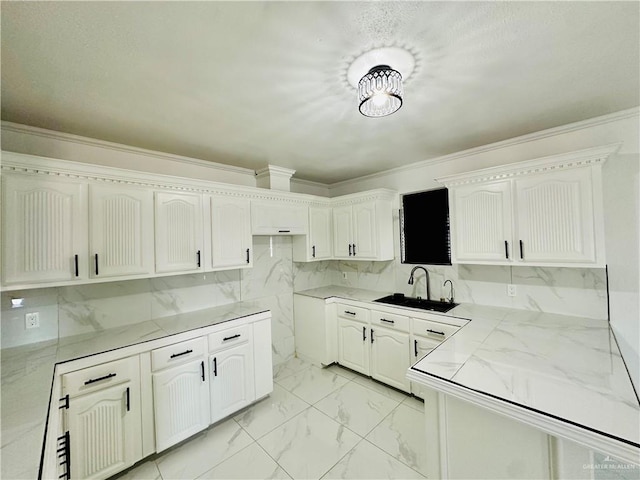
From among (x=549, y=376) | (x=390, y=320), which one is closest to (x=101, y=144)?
(x=390, y=320)

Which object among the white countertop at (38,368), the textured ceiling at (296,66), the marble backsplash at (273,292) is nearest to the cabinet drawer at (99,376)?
the white countertop at (38,368)

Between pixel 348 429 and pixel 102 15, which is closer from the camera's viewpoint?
pixel 102 15

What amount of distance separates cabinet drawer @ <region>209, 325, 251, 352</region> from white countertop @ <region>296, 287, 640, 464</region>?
5.41 ft

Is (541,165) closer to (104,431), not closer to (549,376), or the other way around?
(549,376)

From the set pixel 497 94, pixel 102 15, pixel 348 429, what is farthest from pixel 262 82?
pixel 348 429

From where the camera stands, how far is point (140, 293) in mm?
2318

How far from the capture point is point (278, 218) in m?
3.03

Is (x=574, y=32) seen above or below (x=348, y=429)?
above

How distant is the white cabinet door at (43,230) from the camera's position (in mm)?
1572

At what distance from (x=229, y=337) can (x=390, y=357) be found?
1668 millimetres

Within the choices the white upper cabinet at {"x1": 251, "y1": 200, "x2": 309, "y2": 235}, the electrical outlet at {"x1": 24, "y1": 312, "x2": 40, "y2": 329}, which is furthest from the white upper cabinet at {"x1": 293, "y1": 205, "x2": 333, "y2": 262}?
the electrical outlet at {"x1": 24, "y1": 312, "x2": 40, "y2": 329}

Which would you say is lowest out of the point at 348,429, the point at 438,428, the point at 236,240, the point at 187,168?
the point at 348,429

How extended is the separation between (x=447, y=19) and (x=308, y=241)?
2.57 m

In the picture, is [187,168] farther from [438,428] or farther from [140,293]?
[438,428]
